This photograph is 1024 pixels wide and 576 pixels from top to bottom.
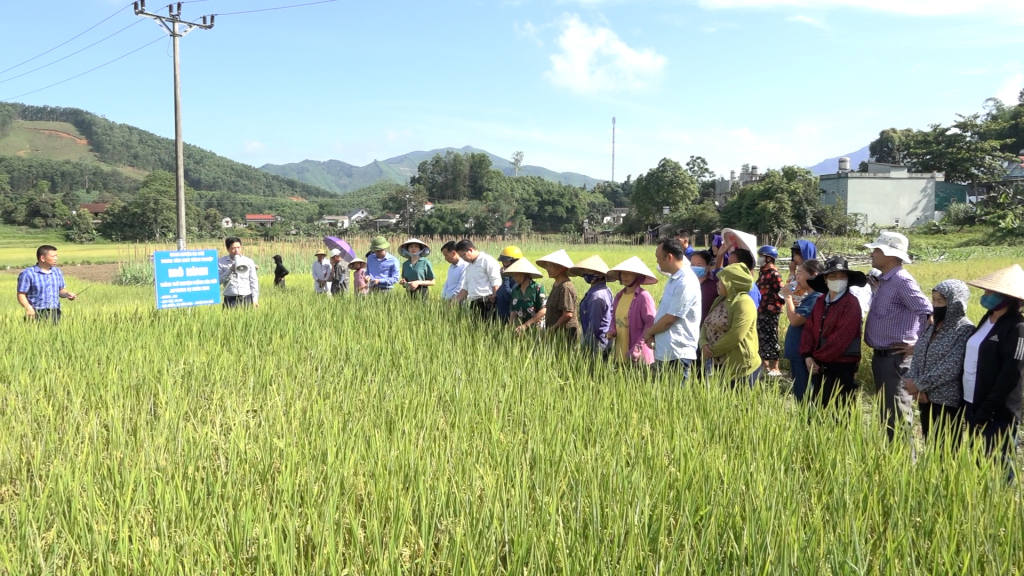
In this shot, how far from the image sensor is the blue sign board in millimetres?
6445

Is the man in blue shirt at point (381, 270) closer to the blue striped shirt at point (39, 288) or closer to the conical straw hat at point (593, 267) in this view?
the blue striped shirt at point (39, 288)

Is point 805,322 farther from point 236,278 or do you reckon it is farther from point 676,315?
point 236,278

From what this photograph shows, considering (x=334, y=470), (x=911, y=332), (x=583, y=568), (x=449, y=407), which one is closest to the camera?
(x=583, y=568)

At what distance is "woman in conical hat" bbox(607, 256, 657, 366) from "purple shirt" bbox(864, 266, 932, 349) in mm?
1297

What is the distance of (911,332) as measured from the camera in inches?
153

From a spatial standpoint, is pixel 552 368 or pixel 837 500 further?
pixel 552 368

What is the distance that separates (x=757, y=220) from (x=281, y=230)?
1601 inches

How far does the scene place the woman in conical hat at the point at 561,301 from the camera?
16.9ft

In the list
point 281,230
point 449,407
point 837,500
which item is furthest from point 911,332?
point 281,230

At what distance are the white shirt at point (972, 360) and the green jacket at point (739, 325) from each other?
1171 mm

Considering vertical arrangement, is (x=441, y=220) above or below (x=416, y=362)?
above

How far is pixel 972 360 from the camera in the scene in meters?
3.19

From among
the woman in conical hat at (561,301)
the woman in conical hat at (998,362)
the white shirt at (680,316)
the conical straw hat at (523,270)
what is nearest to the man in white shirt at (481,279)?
the conical straw hat at (523,270)

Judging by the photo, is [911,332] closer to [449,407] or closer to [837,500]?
[837,500]
